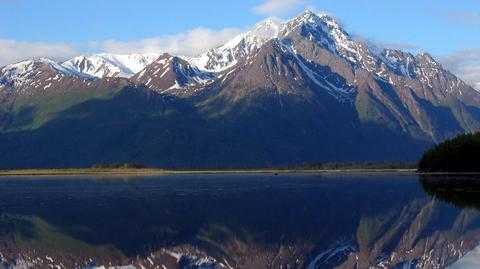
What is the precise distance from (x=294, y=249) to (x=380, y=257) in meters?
6.27

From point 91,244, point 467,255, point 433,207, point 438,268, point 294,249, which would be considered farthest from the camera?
point 433,207

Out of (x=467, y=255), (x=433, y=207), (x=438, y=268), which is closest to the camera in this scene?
(x=438, y=268)

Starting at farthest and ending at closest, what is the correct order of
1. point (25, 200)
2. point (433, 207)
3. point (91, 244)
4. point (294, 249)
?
point (25, 200) < point (433, 207) < point (91, 244) < point (294, 249)

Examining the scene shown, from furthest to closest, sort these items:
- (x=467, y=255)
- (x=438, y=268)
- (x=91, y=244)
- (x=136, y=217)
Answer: (x=136, y=217) → (x=91, y=244) → (x=467, y=255) → (x=438, y=268)

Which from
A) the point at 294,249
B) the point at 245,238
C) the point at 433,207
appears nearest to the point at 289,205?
the point at 433,207

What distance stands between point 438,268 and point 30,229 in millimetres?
40818

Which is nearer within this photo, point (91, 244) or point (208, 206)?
point (91, 244)

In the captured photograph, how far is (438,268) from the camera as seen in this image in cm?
4528

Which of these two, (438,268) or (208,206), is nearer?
(438,268)

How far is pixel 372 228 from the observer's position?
6775 cm

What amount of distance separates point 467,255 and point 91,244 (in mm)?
28522

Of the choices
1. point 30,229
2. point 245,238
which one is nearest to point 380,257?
point 245,238

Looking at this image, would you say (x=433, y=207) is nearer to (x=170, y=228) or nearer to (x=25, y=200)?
(x=170, y=228)

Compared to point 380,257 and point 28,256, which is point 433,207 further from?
point 28,256
